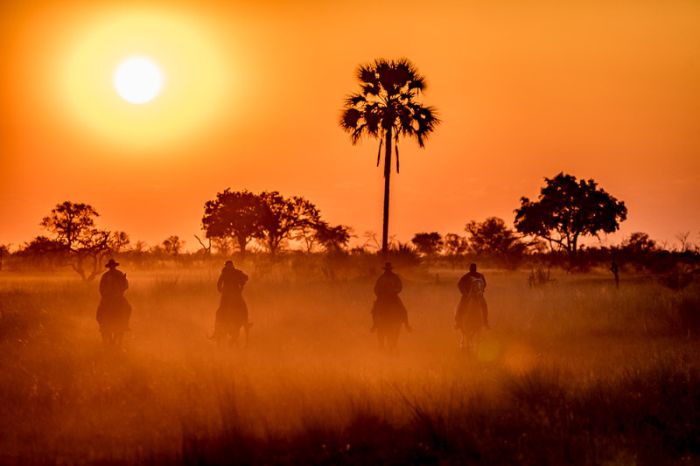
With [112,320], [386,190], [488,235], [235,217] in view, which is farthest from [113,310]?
[488,235]

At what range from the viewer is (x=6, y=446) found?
11.1m

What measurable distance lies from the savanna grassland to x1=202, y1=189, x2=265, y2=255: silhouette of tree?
37237 mm

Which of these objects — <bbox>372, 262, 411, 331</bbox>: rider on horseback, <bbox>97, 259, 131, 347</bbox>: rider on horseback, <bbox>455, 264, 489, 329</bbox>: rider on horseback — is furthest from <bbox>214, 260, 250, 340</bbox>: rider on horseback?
<bbox>455, 264, 489, 329</bbox>: rider on horseback

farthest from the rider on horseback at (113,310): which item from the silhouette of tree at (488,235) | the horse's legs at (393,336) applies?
the silhouette of tree at (488,235)

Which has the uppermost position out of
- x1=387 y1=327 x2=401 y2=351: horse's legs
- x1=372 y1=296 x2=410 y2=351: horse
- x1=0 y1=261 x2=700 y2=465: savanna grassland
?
x1=372 y1=296 x2=410 y2=351: horse

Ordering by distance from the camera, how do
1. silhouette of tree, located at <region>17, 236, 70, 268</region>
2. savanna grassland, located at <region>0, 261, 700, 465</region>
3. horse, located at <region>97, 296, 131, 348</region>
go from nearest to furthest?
1. savanna grassland, located at <region>0, 261, 700, 465</region>
2. horse, located at <region>97, 296, 131, 348</region>
3. silhouette of tree, located at <region>17, 236, 70, 268</region>

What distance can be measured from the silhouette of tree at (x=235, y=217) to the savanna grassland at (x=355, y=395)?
37.2 meters

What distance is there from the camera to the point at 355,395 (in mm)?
12570

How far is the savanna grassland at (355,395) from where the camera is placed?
34.8 feet

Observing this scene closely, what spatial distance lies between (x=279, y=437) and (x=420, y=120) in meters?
30.4

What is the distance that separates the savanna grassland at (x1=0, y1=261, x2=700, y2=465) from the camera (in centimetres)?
1061

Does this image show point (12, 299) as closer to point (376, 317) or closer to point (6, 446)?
point (376, 317)

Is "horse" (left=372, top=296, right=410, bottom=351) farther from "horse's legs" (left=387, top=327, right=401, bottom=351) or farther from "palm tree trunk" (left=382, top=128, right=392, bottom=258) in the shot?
"palm tree trunk" (left=382, top=128, right=392, bottom=258)

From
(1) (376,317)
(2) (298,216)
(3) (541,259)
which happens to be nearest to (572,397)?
(1) (376,317)
